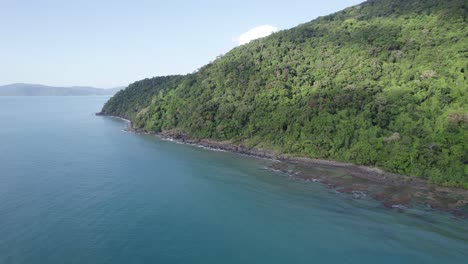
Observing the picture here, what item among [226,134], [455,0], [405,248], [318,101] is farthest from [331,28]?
[405,248]

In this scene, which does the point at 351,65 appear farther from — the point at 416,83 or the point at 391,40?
the point at 416,83

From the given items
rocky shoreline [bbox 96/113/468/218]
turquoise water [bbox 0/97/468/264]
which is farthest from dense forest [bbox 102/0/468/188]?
turquoise water [bbox 0/97/468/264]

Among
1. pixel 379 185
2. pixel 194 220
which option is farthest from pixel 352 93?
pixel 194 220

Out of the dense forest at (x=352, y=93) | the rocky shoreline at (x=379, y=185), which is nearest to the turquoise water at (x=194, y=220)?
the rocky shoreline at (x=379, y=185)

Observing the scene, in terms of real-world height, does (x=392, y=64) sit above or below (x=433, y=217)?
above

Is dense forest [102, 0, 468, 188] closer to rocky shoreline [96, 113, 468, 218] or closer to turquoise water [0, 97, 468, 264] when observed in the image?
rocky shoreline [96, 113, 468, 218]

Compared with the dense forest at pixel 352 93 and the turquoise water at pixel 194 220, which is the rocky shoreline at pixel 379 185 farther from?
the turquoise water at pixel 194 220
